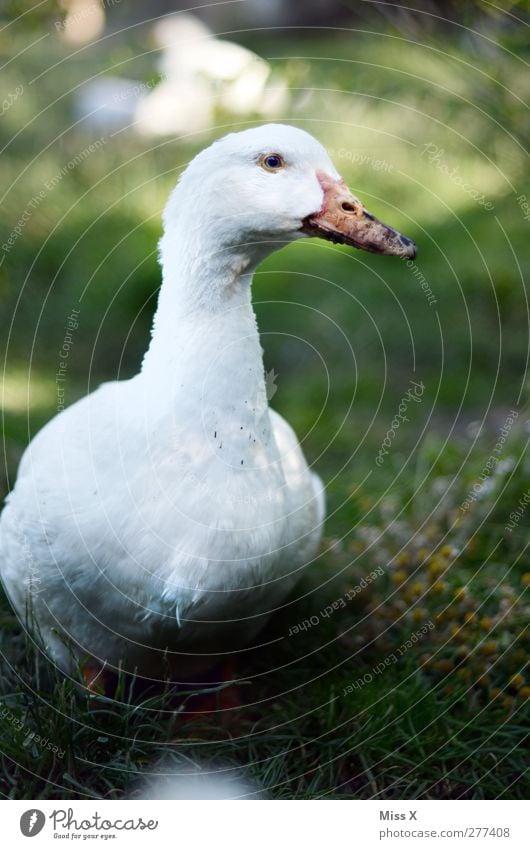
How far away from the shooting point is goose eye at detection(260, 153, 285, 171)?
2.48m

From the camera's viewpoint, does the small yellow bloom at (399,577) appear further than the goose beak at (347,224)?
Yes

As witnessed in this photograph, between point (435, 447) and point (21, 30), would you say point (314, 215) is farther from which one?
point (435, 447)

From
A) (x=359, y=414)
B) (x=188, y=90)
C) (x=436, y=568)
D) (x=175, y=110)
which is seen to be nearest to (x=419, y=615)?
(x=436, y=568)

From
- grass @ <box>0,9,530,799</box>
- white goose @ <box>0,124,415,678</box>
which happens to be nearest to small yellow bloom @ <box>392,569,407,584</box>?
grass @ <box>0,9,530,799</box>

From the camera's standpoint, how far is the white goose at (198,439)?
251 cm

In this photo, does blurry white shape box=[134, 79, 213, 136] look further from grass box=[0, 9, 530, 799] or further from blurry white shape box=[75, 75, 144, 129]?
blurry white shape box=[75, 75, 144, 129]

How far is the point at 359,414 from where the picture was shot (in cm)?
514

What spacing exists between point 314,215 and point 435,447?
85.4 inches

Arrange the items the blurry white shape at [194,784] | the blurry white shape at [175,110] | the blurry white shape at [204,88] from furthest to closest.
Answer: the blurry white shape at [175,110] → the blurry white shape at [204,88] → the blurry white shape at [194,784]

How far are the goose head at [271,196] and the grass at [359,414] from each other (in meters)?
1.29

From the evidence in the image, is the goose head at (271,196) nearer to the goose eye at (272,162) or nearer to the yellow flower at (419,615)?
the goose eye at (272,162)

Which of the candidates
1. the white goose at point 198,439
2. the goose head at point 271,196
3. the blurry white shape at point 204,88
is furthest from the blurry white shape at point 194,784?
the blurry white shape at point 204,88
